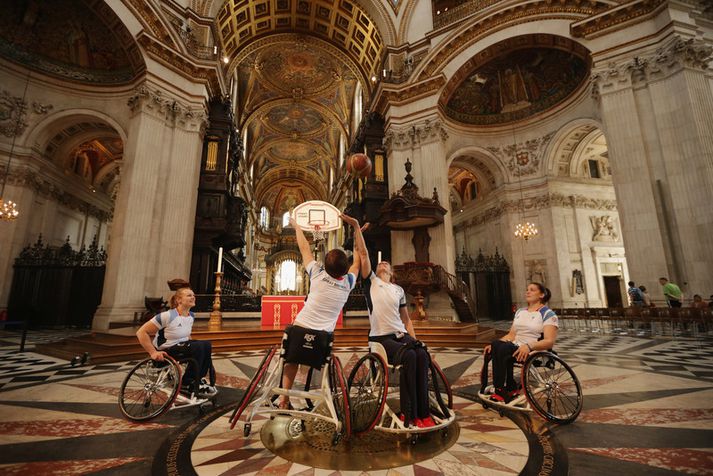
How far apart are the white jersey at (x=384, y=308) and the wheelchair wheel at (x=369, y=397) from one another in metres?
0.27

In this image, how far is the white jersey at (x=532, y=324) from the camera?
9.36 feet

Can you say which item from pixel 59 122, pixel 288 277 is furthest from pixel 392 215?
pixel 288 277

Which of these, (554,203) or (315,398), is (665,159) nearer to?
(554,203)

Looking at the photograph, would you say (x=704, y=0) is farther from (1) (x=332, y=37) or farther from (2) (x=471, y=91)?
(1) (x=332, y=37)

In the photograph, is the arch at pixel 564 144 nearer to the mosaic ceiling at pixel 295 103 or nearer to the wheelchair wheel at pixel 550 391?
the mosaic ceiling at pixel 295 103

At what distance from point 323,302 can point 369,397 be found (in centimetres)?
91

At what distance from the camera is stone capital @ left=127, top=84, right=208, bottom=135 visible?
1081 cm

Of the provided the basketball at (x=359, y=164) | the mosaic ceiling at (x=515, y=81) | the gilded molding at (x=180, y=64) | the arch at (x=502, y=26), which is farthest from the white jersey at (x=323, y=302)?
the mosaic ceiling at (x=515, y=81)

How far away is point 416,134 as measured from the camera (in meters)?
13.9

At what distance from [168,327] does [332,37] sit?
66.8 feet

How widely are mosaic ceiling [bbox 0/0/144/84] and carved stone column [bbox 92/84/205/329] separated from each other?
193 centimetres

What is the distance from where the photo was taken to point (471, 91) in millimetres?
16188

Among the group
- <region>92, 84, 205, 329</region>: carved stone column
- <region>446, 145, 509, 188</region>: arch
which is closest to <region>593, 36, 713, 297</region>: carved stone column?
<region>446, 145, 509, 188</region>: arch

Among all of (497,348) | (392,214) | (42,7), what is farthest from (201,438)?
(42,7)
